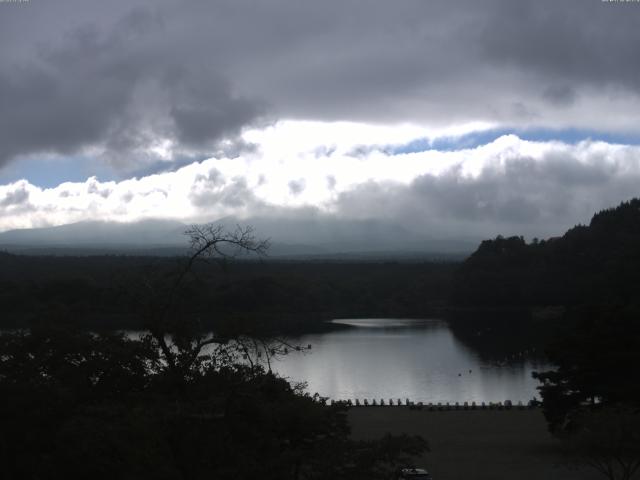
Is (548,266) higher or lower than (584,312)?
lower

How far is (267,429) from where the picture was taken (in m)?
6.78

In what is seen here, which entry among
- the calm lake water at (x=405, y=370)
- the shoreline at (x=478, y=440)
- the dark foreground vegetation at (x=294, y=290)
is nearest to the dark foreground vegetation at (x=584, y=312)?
the shoreline at (x=478, y=440)

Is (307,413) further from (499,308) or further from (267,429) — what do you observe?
(499,308)

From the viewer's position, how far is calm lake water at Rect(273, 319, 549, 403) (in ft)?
87.6

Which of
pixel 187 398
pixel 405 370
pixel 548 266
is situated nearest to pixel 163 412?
pixel 187 398

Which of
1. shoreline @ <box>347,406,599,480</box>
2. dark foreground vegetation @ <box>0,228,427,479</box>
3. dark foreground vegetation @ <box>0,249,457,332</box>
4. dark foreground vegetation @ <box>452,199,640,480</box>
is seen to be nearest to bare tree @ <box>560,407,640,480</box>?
dark foreground vegetation @ <box>452,199,640,480</box>

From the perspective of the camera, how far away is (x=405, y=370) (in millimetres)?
31797

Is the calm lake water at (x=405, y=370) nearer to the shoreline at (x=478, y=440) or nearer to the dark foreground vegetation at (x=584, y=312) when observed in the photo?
the dark foreground vegetation at (x=584, y=312)

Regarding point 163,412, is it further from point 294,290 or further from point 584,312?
point 294,290

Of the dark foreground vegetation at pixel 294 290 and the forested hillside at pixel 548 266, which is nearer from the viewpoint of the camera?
the dark foreground vegetation at pixel 294 290

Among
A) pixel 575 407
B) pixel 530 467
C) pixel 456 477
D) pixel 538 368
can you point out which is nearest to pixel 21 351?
pixel 456 477

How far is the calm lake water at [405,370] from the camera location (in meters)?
26.7

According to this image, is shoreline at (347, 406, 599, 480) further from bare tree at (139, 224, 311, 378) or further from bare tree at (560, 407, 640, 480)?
bare tree at (139, 224, 311, 378)

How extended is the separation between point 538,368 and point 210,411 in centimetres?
2796
